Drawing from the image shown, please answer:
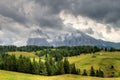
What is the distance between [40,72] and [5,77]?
3686cm

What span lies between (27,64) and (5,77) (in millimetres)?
34906

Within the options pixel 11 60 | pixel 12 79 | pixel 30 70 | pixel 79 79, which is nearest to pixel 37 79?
pixel 12 79

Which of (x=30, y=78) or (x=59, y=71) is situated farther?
(x=59, y=71)

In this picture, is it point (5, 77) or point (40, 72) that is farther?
point (40, 72)

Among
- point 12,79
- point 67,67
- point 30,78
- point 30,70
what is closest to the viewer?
point 12,79

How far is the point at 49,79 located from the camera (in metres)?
89.9

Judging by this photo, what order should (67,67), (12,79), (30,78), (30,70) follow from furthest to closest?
(67,67), (30,70), (30,78), (12,79)

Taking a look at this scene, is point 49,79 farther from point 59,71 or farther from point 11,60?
point 11,60

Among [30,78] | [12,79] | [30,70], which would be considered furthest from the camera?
[30,70]

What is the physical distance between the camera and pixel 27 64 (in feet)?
396

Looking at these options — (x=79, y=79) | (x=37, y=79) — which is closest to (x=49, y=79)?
(x=37, y=79)

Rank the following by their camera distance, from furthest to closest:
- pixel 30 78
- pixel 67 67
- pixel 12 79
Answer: pixel 67 67
pixel 30 78
pixel 12 79

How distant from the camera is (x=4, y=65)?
12631 cm

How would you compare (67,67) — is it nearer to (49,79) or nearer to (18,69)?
(18,69)
